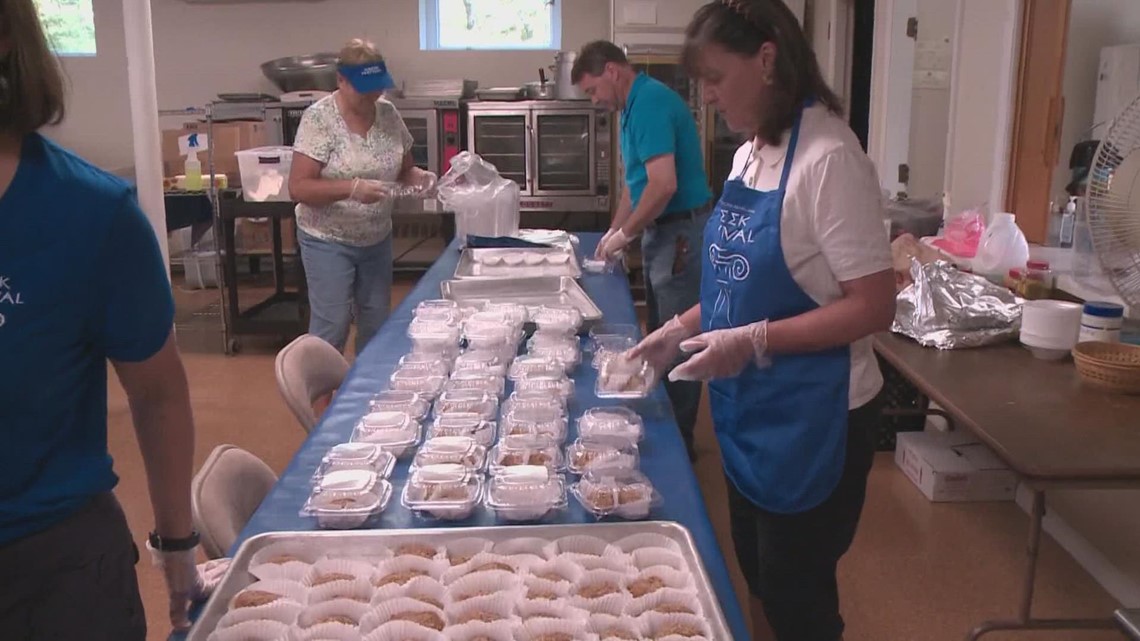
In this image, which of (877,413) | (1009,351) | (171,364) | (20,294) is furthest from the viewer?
(1009,351)

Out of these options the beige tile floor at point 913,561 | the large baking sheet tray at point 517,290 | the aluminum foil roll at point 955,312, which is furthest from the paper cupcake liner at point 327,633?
the aluminum foil roll at point 955,312

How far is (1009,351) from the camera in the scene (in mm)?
2316

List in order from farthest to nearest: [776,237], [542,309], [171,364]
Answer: [542,309]
[776,237]
[171,364]

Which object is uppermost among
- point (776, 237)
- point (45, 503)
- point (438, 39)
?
point (438, 39)

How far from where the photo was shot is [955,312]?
2.39 m

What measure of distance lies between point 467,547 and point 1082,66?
9.63 ft

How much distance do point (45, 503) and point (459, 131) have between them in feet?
18.2

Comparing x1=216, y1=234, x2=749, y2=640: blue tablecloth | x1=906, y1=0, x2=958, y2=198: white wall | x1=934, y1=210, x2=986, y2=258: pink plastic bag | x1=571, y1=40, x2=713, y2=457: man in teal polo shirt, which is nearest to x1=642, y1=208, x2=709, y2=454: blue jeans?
x1=571, y1=40, x2=713, y2=457: man in teal polo shirt

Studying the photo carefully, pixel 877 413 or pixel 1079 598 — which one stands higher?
pixel 877 413

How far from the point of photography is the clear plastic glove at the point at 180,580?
3.94ft

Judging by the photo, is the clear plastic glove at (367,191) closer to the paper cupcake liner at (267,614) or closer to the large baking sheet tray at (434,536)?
the large baking sheet tray at (434,536)

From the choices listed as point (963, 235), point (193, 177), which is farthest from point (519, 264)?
point (193, 177)

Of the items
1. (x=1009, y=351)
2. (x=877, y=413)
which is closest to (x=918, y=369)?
(x=1009, y=351)

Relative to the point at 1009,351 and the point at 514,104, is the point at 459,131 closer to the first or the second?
the point at 514,104
